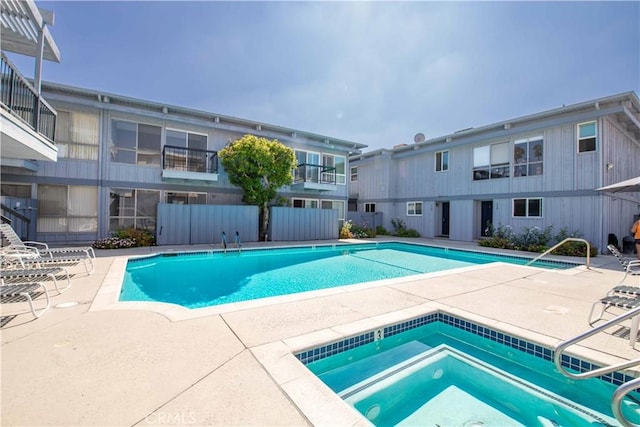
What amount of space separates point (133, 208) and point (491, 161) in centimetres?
1739

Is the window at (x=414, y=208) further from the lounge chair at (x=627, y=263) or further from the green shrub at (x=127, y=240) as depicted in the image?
the green shrub at (x=127, y=240)

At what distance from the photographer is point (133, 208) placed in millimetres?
12117

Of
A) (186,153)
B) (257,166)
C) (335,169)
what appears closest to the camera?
(257,166)

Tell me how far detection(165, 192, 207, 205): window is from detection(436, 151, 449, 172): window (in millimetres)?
13407

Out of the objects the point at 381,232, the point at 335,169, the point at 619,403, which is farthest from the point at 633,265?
the point at 335,169

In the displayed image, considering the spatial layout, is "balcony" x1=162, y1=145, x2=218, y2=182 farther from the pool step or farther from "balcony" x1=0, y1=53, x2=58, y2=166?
the pool step

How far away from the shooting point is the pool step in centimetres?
305

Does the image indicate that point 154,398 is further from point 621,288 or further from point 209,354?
point 621,288

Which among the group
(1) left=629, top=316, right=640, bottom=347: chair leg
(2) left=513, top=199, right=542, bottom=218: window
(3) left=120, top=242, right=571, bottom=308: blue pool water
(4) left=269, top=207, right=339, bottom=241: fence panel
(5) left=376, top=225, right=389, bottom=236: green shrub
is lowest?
(3) left=120, top=242, right=571, bottom=308: blue pool water

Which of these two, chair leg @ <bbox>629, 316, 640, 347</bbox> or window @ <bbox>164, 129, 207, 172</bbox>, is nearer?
chair leg @ <bbox>629, 316, 640, 347</bbox>

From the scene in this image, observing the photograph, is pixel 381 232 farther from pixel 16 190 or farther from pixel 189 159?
pixel 16 190

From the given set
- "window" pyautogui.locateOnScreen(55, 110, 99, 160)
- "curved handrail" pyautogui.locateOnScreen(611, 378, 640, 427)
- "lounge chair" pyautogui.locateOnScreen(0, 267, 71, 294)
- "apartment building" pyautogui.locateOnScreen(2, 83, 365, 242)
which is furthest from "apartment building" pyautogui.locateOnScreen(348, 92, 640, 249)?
"lounge chair" pyautogui.locateOnScreen(0, 267, 71, 294)

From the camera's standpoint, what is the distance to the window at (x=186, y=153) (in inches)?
503

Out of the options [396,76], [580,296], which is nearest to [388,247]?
[396,76]
